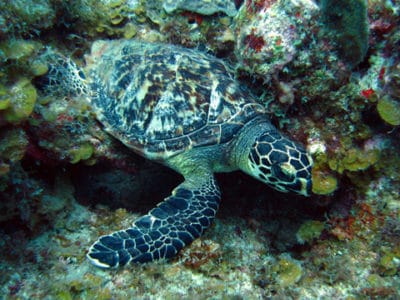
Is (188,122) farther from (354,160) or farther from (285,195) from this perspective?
(354,160)

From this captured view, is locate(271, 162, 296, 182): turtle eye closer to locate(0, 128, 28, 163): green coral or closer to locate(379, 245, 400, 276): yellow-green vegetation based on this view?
locate(379, 245, 400, 276): yellow-green vegetation

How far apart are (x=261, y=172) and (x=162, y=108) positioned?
1.35 m

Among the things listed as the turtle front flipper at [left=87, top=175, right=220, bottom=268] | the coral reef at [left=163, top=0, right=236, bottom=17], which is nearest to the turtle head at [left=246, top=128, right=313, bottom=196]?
the turtle front flipper at [left=87, top=175, right=220, bottom=268]

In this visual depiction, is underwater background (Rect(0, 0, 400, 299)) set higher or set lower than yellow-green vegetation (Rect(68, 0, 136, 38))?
lower

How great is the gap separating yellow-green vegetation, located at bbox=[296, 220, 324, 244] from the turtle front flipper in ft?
3.35

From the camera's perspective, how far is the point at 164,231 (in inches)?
98.1

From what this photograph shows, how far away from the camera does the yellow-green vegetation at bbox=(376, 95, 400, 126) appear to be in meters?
2.34

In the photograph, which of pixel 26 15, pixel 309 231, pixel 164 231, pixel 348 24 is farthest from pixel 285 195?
pixel 26 15

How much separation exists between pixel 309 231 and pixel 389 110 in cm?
146

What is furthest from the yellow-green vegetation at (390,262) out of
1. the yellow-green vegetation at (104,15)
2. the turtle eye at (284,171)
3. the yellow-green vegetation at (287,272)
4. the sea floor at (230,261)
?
the yellow-green vegetation at (104,15)

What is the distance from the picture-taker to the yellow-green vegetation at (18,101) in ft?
6.61

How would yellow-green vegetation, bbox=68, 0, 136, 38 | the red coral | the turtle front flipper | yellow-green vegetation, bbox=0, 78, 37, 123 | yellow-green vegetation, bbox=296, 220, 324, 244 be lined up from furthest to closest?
yellow-green vegetation, bbox=68, 0, 136, 38
yellow-green vegetation, bbox=296, 220, 324, 244
the red coral
the turtle front flipper
yellow-green vegetation, bbox=0, 78, 37, 123

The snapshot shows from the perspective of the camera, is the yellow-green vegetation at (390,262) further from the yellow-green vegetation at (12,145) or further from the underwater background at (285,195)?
the yellow-green vegetation at (12,145)

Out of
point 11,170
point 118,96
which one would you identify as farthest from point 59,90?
point 11,170
